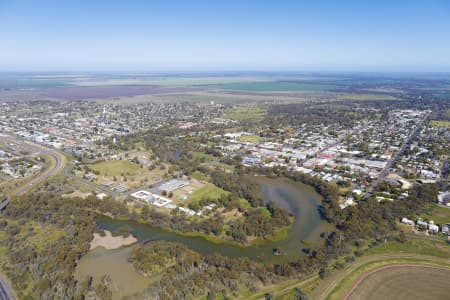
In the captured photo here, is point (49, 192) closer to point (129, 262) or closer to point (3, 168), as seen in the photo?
point (3, 168)

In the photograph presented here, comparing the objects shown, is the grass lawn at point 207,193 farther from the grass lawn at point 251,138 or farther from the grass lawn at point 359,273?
the grass lawn at point 251,138

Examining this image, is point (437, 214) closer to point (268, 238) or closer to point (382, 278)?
point (382, 278)

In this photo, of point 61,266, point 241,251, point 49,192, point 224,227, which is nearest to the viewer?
point 61,266

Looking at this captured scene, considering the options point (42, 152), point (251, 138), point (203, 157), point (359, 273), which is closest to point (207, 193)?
point (203, 157)

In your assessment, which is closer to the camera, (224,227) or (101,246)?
(101,246)

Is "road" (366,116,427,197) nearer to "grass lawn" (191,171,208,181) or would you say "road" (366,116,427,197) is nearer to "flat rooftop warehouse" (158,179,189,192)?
"grass lawn" (191,171,208,181)

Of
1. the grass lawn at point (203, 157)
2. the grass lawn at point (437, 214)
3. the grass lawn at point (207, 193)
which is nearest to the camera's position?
the grass lawn at point (437, 214)

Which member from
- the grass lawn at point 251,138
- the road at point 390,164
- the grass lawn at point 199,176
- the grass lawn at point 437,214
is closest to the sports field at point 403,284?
the grass lawn at point 437,214

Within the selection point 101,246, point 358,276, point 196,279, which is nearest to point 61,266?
point 101,246
